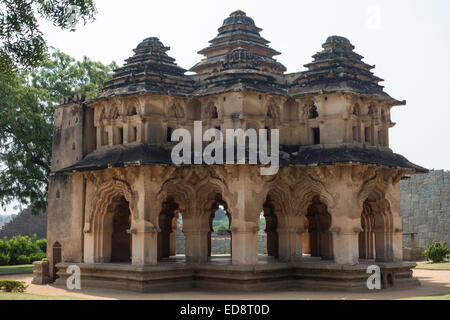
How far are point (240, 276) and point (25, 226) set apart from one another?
28.0 metres

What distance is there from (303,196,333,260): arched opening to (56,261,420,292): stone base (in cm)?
301

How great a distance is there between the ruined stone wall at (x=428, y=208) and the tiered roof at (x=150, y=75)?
19481mm

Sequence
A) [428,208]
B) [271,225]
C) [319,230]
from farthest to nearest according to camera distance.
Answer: [428,208] → [319,230] → [271,225]

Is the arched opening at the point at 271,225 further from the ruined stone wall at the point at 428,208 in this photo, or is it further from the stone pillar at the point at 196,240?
the ruined stone wall at the point at 428,208

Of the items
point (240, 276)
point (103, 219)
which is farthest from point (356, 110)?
point (103, 219)

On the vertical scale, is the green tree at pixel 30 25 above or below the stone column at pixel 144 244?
above

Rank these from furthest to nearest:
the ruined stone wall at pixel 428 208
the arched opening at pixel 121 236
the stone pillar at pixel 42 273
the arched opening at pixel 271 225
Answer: the ruined stone wall at pixel 428 208
the arched opening at pixel 271 225
the stone pillar at pixel 42 273
the arched opening at pixel 121 236

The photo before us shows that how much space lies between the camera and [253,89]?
64.3 ft

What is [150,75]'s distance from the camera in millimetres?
20812

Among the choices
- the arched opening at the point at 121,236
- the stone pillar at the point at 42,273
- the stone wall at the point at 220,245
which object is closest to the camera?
the arched opening at the point at 121,236

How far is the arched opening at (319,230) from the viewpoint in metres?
22.7

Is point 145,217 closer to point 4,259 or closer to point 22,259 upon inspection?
point 4,259

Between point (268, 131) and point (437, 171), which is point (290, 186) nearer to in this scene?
point (268, 131)

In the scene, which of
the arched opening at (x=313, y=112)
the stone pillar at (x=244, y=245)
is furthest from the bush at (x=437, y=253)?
the stone pillar at (x=244, y=245)
